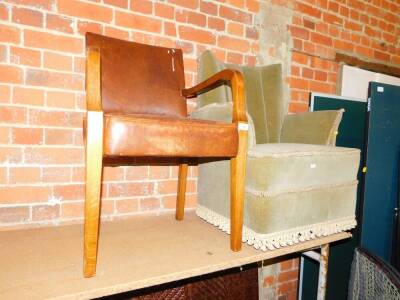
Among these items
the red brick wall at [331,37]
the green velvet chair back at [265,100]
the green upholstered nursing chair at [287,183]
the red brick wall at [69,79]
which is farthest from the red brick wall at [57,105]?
the red brick wall at [331,37]

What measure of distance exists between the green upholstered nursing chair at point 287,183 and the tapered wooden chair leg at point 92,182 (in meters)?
0.59

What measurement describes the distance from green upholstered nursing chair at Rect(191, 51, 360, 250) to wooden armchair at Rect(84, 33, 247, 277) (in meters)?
0.09

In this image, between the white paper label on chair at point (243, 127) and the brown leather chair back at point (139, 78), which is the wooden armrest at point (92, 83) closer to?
the brown leather chair back at point (139, 78)

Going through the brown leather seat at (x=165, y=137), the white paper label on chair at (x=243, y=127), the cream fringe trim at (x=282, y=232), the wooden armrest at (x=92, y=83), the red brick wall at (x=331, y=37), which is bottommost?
the cream fringe trim at (x=282, y=232)

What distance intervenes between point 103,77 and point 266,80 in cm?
99

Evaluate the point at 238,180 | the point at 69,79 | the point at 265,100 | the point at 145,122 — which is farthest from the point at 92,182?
the point at 265,100

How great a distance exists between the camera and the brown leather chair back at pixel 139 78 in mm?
1368

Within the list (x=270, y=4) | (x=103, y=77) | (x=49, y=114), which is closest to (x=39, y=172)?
(x=49, y=114)

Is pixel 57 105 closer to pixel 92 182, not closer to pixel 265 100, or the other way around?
pixel 92 182

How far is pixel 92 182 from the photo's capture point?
3.09ft

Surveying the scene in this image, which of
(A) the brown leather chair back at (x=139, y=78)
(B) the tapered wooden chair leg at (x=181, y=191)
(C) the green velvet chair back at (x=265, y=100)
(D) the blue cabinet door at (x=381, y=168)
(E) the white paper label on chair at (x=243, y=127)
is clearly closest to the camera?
(E) the white paper label on chair at (x=243, y=127)

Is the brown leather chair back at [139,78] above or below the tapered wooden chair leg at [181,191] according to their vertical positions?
above

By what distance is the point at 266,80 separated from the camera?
186 centimetres

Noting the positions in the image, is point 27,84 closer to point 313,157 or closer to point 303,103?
point 313,157
